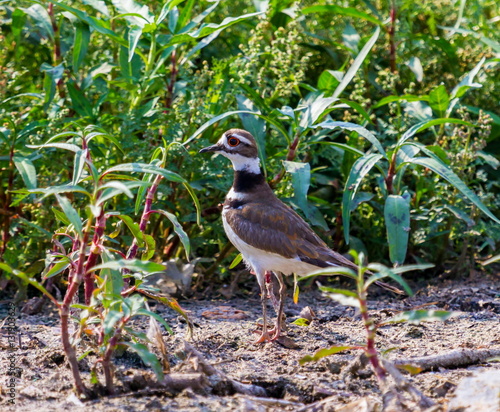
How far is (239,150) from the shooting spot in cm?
548

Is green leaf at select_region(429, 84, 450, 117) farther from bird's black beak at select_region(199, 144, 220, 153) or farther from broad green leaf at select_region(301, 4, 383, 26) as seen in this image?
bird's black beak at select_region(199, 144, 220, 153)

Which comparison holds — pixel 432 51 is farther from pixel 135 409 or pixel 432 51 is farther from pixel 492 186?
pixel 135 409

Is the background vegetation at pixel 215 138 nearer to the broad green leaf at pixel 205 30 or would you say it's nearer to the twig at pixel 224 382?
the broad green leaf at pixel 205 30

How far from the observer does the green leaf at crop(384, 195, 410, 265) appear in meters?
5.05

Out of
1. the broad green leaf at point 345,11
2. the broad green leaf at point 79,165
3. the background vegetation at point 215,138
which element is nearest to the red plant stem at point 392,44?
the background vegetation at point 215,138

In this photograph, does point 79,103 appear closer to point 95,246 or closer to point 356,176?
point 356,176

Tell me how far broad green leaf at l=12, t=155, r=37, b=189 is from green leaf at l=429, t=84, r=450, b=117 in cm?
322

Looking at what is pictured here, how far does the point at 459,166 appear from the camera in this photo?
5.76m

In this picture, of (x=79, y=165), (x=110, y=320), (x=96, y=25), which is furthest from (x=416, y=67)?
(x=110, y=320)

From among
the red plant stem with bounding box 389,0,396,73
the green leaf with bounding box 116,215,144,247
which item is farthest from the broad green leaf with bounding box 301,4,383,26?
the green leaf with bounding box 116,215,144,247

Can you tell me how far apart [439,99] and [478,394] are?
10.9ft

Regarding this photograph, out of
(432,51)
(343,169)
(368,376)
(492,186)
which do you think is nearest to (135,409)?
(368,376)

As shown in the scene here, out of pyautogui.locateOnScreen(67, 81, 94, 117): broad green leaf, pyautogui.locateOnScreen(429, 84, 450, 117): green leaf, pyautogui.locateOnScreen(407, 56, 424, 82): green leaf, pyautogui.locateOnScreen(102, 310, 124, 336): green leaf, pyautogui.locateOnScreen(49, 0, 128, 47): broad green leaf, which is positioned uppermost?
pyautogui.locateOnScreen(49, 0, 128, 47): broad green leaf

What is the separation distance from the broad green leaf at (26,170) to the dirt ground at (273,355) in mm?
965
